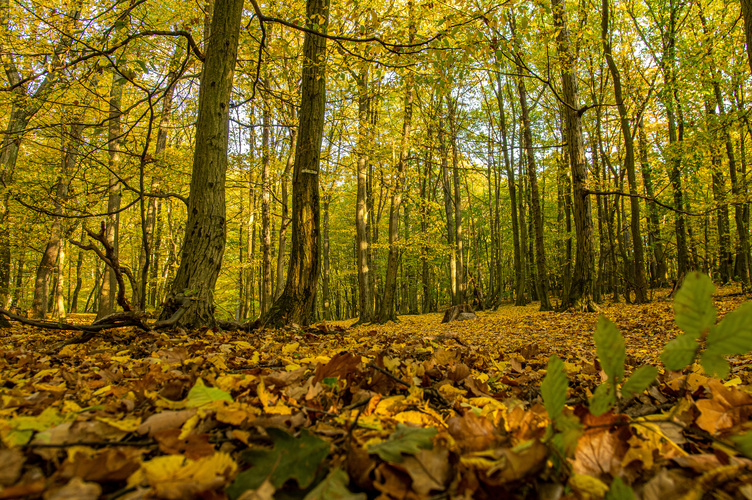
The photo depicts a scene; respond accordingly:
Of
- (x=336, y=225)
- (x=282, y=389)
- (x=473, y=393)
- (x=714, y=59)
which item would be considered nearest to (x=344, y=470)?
(x=282, y=389)

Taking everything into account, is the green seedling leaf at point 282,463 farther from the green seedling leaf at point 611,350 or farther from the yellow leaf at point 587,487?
the green seedling leaf at point 611,350

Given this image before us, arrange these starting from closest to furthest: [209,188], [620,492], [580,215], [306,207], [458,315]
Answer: [620,492] < [209,188] < [306,207] < [580,215] < [458,315]

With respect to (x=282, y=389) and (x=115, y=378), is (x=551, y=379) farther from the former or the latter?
(x=115, y=378)

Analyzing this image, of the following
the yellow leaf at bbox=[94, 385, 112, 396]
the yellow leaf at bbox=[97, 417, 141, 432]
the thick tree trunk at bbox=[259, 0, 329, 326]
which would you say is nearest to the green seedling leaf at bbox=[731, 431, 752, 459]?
the yellow leaf at bbox=[97, 417, 141, 432]

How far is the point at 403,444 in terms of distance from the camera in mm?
663

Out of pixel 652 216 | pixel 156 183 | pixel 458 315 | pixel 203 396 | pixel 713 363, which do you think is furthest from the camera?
pixel 652 216

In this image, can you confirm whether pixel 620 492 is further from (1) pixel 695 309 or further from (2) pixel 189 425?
(2) pixel 189 425

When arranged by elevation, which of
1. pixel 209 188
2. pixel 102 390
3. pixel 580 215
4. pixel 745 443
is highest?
pixel 580 215

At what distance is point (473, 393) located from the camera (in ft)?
4.29

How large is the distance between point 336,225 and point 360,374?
25.2 metres

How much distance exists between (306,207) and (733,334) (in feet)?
15.4

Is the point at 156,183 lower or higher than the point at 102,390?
Result: higher

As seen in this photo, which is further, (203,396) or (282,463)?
(203,396)

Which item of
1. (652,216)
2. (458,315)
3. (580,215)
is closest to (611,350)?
(580,215)
